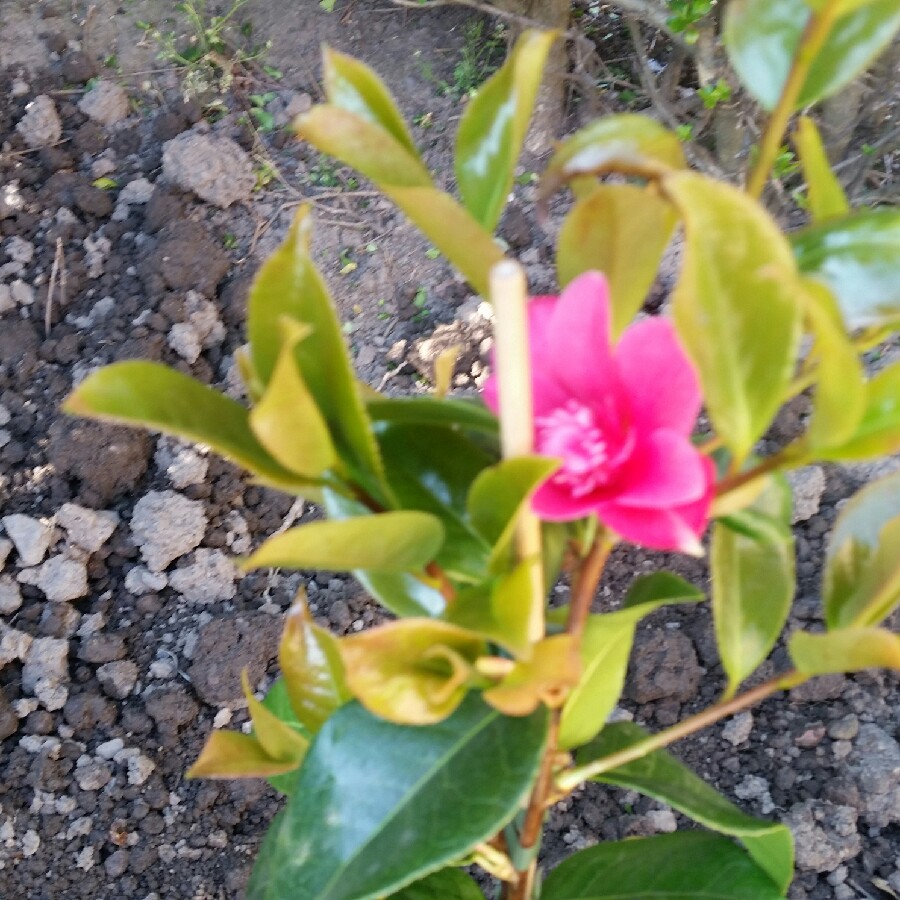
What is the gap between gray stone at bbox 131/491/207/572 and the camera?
1.48 meters

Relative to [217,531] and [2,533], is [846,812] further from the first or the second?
[2,533]

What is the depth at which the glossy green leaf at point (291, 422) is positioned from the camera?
0.39 meters

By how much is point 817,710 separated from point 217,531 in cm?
95

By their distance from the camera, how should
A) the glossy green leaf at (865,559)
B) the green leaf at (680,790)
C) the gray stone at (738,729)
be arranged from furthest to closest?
1. the gray stone at (738,729)
2. the green leaf at (680,790)
3. the glossy green leaf at (865,559)

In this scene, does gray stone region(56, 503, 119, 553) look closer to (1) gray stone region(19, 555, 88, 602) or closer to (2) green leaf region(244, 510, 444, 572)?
(1) gray stone region(19, 555, 88, 602)

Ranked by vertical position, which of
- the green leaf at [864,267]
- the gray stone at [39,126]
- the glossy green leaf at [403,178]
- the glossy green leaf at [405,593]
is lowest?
the glossy green leaf at [405,593]

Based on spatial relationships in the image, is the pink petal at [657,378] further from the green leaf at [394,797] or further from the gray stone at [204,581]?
the gray stone at [204,581]

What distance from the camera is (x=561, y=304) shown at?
486mm

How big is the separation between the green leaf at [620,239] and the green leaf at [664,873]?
0.56 metres

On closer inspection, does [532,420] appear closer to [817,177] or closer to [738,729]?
[817,177]

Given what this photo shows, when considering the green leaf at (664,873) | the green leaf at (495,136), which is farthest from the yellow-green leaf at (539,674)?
the green leaf at (664,873)

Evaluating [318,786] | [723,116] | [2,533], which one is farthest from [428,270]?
[318,786]

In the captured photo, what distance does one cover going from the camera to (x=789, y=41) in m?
0.47

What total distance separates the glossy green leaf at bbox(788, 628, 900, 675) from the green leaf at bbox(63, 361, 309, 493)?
315mm
